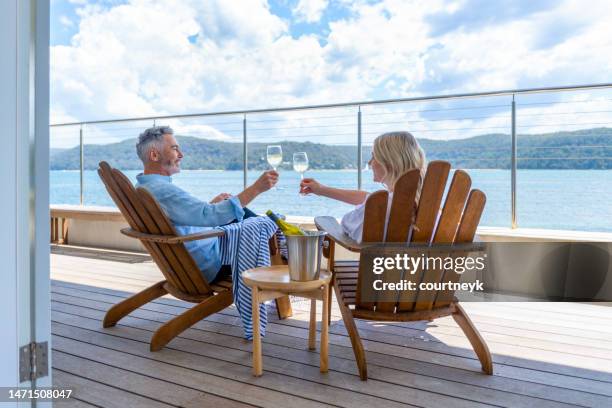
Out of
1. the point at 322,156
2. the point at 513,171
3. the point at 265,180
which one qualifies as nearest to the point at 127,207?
the point at 265,180

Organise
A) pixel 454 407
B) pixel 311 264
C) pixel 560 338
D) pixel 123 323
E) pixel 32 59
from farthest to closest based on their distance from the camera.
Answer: pixel 123 323 → pixel 560 338 → pixel 311 264 → pixel 454 407 → pixel 32 59

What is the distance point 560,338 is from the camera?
244cm

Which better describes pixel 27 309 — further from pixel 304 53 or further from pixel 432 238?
pixel 304 53

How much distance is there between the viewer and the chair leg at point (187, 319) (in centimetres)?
229

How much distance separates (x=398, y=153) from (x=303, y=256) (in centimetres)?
63

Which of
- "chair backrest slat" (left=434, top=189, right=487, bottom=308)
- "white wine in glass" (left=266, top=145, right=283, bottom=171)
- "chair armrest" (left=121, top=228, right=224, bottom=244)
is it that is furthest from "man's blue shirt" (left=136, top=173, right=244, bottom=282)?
"chair backrest slat" (left=434, top=189, right=487, bottom=308)

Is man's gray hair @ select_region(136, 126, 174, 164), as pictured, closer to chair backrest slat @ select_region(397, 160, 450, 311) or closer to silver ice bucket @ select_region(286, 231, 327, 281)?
silver ice bucket @ select_region(286, 231, 327, 281)

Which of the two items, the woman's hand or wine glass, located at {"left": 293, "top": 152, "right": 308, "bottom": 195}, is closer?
wine glass, located at {"left": 293, "top": 152, "right": 308, "bottom": 195}

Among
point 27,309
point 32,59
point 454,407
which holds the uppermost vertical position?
point 32,59

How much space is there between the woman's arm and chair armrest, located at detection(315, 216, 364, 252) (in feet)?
0.42

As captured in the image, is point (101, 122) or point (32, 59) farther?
point (101, 122)

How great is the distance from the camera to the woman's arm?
8.36 ft

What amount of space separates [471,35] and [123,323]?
32984mm

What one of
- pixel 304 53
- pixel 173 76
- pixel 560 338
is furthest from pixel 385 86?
pixel 560 338
